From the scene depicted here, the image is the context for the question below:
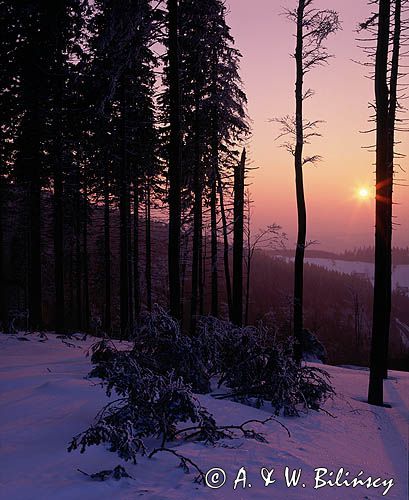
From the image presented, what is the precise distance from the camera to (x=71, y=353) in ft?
34.8

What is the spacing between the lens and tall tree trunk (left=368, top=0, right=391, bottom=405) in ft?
33.8

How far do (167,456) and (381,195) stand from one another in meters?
8.41

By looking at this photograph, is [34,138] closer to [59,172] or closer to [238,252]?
[59,172]

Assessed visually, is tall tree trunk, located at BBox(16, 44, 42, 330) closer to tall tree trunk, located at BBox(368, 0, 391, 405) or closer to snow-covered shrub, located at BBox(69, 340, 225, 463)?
tall tree trunk, located at BBox(368, 0, 391, 405)

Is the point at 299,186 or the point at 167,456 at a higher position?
the point at 299,186

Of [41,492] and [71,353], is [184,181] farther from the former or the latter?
[41,492]

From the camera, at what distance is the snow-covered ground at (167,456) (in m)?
3.48

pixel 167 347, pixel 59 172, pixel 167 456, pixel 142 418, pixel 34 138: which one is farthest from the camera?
pixel 59 172

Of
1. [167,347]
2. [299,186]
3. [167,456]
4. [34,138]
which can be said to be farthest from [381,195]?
[34,138]

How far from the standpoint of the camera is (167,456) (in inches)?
165

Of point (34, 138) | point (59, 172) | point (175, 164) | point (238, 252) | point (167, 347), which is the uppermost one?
point (34, 138)

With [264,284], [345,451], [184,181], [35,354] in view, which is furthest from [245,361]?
[264,284]

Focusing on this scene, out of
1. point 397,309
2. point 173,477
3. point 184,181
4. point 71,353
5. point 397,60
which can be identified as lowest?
point 397,309

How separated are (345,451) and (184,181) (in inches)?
579
